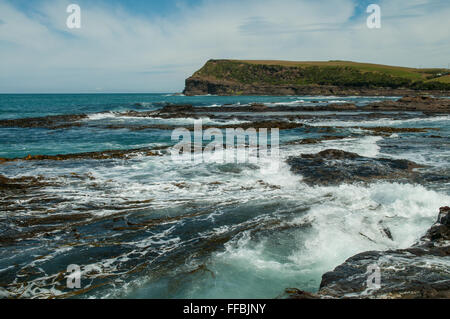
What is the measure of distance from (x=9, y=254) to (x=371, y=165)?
12934 millimetres

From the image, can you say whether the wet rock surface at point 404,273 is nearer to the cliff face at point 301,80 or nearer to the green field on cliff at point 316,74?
the cliff face at point 301,80

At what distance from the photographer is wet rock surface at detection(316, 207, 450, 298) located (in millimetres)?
4223

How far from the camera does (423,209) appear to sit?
8.73 metres

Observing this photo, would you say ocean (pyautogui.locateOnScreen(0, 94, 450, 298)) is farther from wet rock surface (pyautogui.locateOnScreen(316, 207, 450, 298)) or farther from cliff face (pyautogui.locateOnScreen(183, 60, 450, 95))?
cliff face (pyautogui.locateOnScreen(183, 60, 450, 95))

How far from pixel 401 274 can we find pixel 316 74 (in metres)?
140

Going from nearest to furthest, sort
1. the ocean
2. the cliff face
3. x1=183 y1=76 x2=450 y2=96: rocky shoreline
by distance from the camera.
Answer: the ocean → x1=183 y1=76 x2=450 y2=96: rocky shoreline → the cliff face

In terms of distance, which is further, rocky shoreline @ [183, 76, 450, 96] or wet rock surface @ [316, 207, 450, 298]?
rocky shoreline @ [183, 76, 450, 96]

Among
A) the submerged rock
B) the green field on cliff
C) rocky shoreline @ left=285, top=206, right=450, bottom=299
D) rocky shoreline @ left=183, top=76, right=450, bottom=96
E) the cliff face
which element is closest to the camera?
rocky shoreline @ left=285, top=206, right=450, bottom=299

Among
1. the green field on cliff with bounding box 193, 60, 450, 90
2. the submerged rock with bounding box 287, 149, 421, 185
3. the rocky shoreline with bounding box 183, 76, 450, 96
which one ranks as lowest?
the submerged rock with bounding box 287, 149, 421, 185

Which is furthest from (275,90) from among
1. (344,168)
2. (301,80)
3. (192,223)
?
(192,223)

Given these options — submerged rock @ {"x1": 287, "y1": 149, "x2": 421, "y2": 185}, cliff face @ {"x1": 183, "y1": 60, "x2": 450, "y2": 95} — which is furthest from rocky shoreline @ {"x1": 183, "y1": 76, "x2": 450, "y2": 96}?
submerged rock @ {"x1": 287, "y1": 149, "x2": 421, "y2": 185}

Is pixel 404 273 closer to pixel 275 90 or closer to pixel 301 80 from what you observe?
pixel 275 90

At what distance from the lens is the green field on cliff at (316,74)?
111412mm
